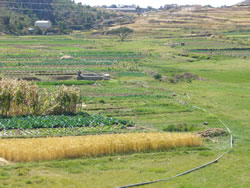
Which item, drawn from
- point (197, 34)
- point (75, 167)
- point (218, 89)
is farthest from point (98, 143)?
point (197, 34)

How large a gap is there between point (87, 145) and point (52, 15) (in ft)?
493

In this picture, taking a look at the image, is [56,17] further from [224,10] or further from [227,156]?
[227,156]

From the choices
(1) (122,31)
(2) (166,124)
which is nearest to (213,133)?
(2) (166,124)

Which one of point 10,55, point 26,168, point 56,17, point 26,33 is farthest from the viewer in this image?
point 56,17

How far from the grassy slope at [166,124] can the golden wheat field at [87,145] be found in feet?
1.87

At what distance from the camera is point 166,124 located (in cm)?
2817

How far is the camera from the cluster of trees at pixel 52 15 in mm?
140375

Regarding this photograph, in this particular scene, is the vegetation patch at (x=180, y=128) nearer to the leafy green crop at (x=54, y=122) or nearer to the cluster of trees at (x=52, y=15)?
the leafy green crop at (x=54, y=122)

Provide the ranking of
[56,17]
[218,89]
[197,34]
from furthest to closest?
[56,17] → [197,34] → [218,89]

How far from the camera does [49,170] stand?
16703mm

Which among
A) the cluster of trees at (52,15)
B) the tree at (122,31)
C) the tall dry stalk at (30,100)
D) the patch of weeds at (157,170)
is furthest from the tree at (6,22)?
the patch of weeds at (157,170)

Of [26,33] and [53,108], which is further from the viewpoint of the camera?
[26,33]

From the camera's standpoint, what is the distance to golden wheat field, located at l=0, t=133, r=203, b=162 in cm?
1814

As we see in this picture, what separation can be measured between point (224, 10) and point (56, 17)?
222ft
